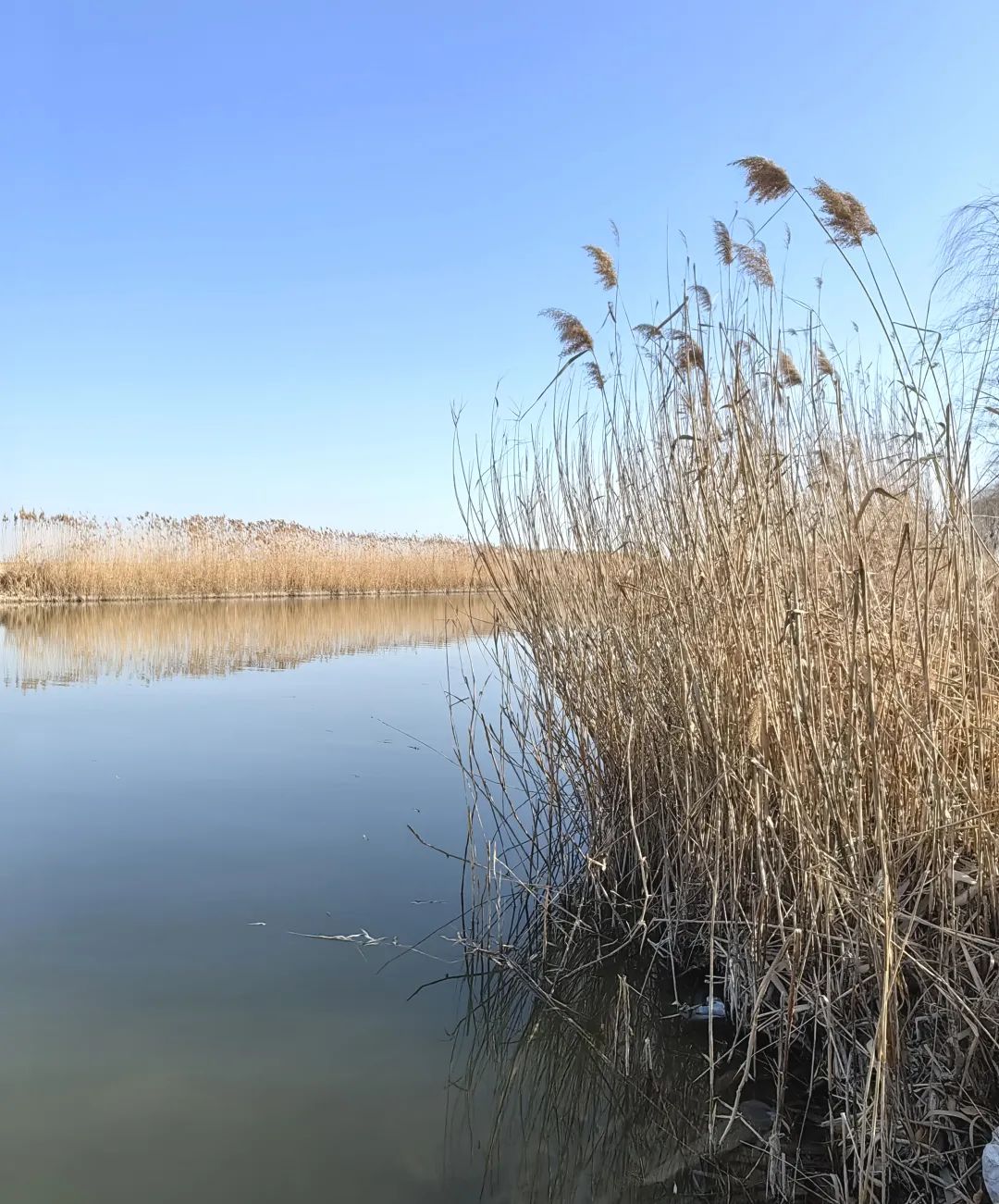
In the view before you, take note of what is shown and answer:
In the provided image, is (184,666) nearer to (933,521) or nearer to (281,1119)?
(281,1119)

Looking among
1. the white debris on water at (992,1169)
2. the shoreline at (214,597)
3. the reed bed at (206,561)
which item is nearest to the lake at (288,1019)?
the white debris on water at (992,1169)

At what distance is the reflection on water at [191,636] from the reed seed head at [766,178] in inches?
105

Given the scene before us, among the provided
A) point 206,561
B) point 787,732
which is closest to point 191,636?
point 206,561

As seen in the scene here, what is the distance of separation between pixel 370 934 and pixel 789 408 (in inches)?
74.5

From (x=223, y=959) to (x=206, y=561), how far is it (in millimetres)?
15141

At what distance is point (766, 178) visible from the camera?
5.90ft

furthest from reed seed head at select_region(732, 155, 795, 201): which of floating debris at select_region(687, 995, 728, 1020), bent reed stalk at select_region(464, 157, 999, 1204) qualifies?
floating debris at select_region(687, 995, 728, 1020)

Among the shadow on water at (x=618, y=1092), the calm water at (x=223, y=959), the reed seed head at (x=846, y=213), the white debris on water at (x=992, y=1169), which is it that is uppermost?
the reed seed head at (x=846, y=213)

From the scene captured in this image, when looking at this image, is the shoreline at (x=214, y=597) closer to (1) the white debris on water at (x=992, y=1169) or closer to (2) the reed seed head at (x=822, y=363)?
(2) the reed seed head at (x=822, y=363)

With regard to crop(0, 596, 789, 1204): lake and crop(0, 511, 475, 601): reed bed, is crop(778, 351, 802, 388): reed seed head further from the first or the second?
crop(0, 511, 475, 601): reed bed

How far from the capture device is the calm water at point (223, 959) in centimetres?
154

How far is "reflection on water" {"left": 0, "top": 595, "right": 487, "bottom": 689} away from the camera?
7.18 m

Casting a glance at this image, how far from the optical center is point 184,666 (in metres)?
7.30

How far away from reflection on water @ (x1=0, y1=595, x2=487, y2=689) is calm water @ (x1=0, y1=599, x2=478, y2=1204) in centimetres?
127
